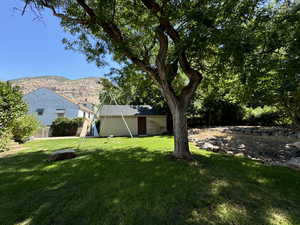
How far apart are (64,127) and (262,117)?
24.0 meters

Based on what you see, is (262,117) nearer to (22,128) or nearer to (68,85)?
(22,128)

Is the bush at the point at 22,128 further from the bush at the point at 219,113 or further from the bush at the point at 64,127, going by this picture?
the bush at the point at 219,113

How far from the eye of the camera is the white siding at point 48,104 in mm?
22219

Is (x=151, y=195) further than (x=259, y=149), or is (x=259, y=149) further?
(x=259, y=149)

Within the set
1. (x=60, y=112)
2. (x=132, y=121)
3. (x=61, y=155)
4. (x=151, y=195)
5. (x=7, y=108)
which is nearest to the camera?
(x=151, y=195)

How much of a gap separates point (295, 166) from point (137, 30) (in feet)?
26.0

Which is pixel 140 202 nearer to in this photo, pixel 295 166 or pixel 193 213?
pixel 193 213

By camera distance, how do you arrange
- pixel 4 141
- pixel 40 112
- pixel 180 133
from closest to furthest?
pixel 180 133
pixel 4 141
pixel 40 112

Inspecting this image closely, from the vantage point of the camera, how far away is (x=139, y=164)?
4.95 m

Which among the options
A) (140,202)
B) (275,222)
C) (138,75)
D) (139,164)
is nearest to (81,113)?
(138,75)

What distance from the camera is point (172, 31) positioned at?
4809mm

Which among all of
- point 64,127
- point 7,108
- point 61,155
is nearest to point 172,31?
point 61,155

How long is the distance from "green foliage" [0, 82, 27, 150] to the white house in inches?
545

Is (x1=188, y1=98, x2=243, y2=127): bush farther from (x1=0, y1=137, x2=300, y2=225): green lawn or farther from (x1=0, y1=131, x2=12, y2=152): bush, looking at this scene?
(x1=0, y1=131, x2=12, y2=152): bush
